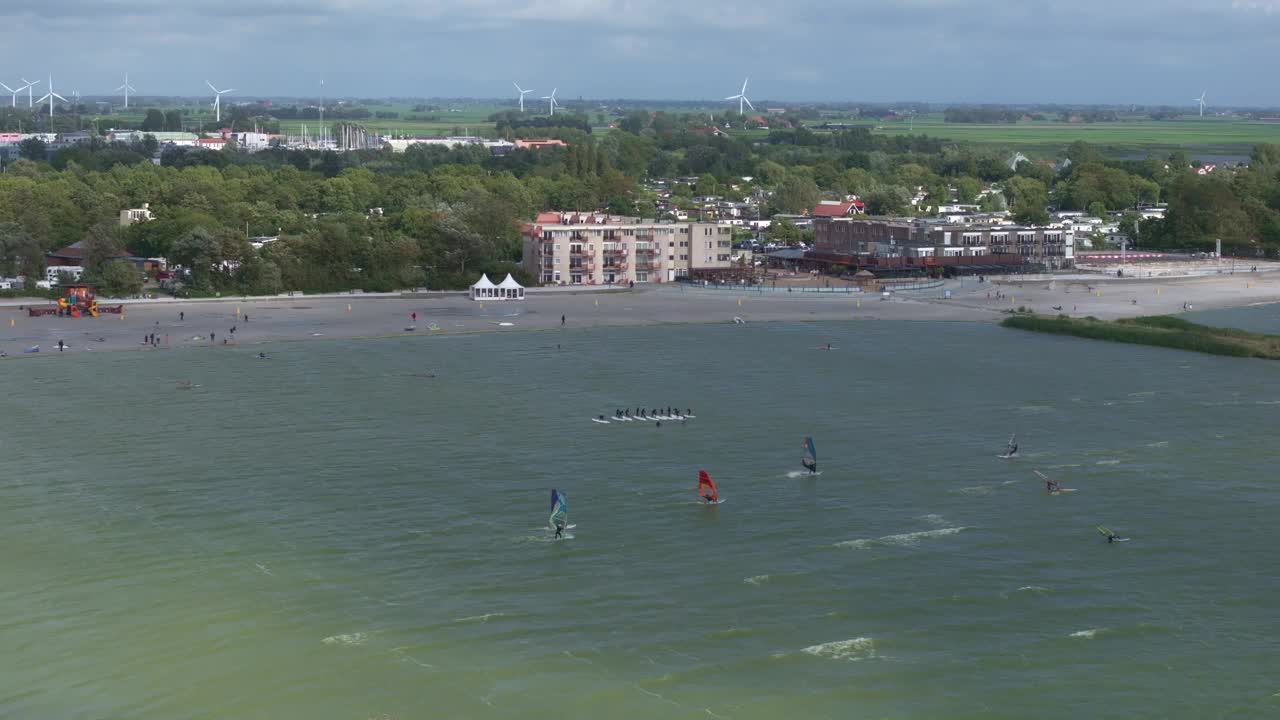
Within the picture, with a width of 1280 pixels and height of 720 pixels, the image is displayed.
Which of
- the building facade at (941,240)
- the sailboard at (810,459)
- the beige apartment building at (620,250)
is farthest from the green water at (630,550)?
the building facade at (941,240)

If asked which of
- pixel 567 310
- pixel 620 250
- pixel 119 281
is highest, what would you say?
pixel 620 250

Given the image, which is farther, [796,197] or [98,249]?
[796,197]

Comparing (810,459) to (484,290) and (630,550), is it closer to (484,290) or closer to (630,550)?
(630,550)

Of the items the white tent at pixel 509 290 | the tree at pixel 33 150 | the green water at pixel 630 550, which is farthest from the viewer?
the tree at pixel 33 150

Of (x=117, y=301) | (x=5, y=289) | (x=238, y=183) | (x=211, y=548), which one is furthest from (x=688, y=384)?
(x=238, y=183)

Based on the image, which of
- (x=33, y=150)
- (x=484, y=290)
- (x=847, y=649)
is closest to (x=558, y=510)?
(x=847, y=649)

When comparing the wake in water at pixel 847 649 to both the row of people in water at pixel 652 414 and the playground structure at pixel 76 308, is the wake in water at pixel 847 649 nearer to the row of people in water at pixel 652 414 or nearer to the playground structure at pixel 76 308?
the row of people in water at pixel 652 414
